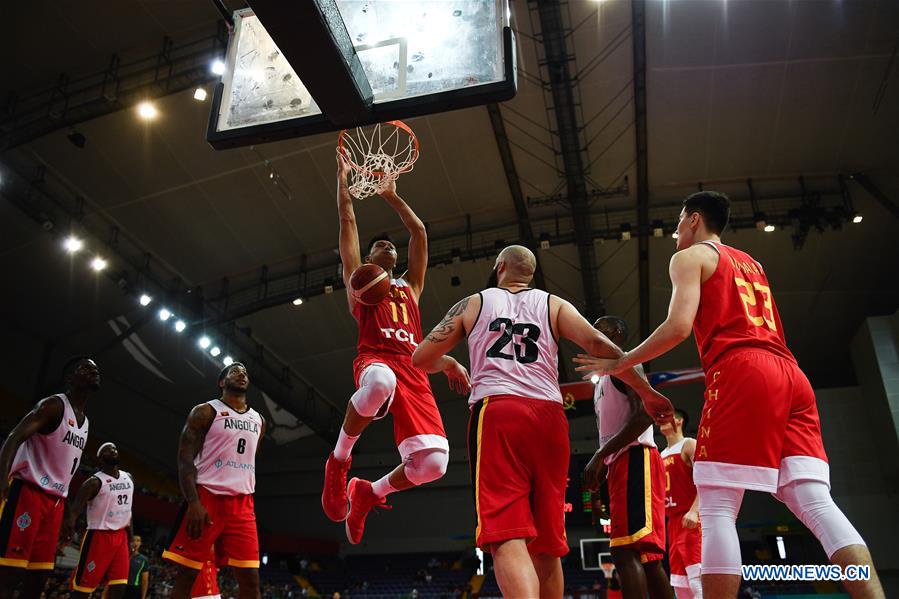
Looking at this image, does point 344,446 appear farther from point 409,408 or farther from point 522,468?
point 522,468

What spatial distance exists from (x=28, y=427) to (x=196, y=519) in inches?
66.4

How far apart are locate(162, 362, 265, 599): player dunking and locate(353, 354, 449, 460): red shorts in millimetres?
1203

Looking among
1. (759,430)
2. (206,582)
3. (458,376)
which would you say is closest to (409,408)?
(458,376)

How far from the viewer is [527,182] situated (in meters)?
16.1

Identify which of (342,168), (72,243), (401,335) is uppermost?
(72,243)

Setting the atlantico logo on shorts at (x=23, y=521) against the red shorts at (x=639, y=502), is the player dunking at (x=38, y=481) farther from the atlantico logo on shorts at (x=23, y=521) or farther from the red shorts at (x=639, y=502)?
the red shorts at (x=639, y=502)

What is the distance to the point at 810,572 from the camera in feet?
11.3

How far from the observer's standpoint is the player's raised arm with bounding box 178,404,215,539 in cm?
440

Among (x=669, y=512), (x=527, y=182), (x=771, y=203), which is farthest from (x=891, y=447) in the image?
(x=669, y=512)

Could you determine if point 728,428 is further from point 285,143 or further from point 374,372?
point 285,143

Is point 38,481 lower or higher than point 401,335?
lower

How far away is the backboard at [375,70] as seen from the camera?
465 cm

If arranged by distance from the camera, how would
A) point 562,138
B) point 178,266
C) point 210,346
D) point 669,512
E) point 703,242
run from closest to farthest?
point 703,242 → point 669,512 → point 562,138 → point 178,266 → point 210,346

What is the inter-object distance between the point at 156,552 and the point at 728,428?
23.1 m
